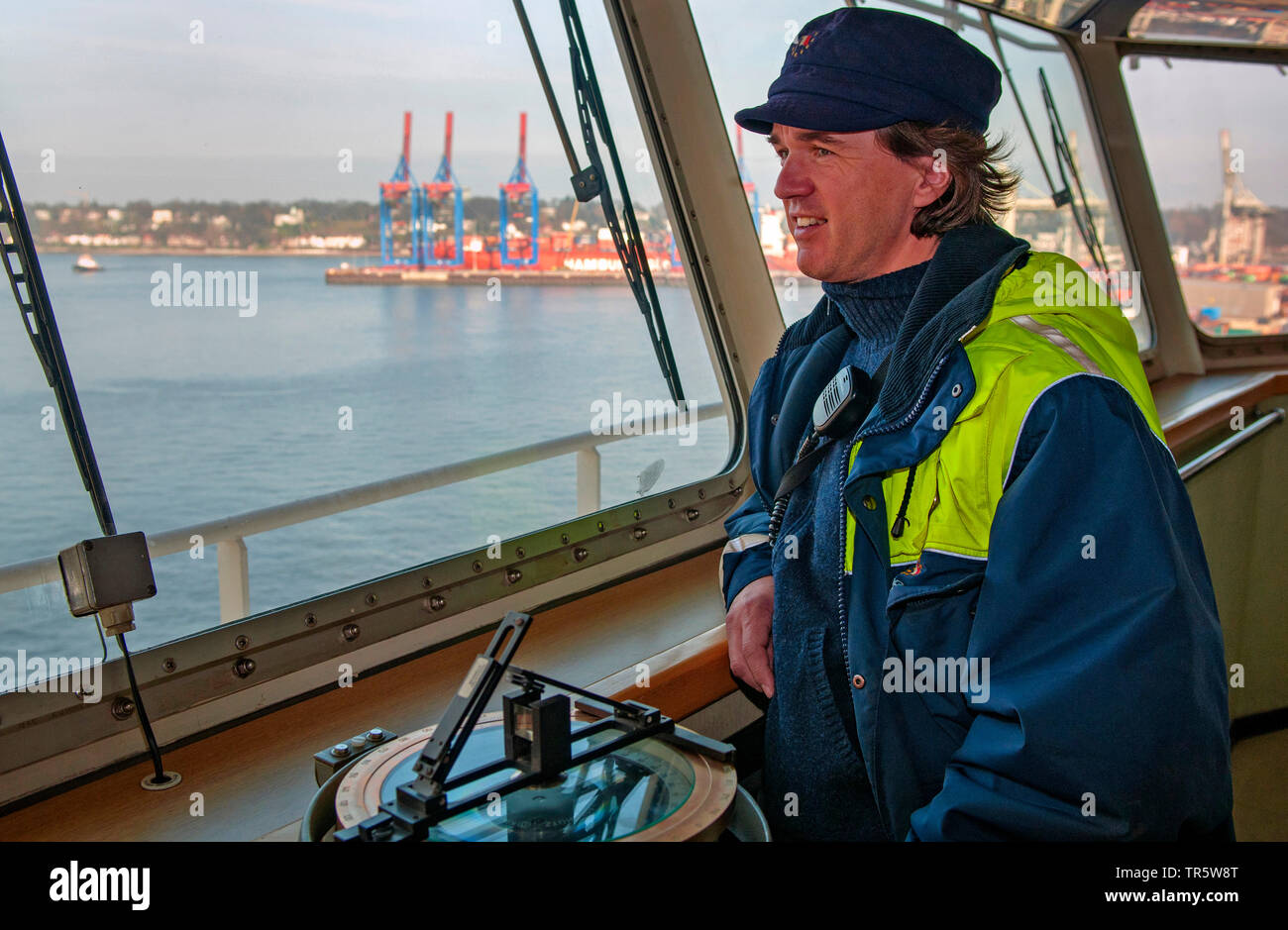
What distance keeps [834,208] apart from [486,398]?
80.4ft

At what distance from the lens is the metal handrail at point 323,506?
1577 mm

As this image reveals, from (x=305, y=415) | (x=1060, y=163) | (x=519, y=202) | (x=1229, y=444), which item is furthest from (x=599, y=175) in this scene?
(x=305, y=415)

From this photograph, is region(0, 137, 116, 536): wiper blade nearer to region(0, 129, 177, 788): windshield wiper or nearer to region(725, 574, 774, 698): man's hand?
region(0, 129, 177, 788): windshield wiper

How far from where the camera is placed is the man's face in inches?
55.1

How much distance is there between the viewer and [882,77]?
135 centimetres

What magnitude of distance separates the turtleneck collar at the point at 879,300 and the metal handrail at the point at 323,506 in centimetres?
95

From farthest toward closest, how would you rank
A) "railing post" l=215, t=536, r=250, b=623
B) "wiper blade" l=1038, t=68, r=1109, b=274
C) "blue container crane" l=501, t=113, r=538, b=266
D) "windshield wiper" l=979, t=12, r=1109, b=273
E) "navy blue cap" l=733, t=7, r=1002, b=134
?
"wiper blade" l=1038, t=68, r=1109, b=274, "windshield wiper" l=979, t=12, r=1109, b=273, "blue container crane" l=501, t=113, r=538, b=266, "railing post" l=215, t=536, r=250, b=623, "navy blue cap" l=733, t=7, r=1002, b=134

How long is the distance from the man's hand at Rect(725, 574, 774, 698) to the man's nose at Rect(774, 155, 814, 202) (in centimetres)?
58

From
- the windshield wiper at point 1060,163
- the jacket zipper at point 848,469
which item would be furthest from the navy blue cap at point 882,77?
the windshield wiper at point 1060,163

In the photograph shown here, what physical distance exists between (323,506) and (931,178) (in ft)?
3.78

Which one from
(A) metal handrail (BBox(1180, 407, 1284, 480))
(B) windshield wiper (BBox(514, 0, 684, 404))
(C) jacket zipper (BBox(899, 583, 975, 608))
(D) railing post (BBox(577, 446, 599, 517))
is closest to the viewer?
(C) jacket zipper (BBox(899, 583, 975, 608))

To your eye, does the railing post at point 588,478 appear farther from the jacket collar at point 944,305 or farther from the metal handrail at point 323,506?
the jacket collar at point 944,305

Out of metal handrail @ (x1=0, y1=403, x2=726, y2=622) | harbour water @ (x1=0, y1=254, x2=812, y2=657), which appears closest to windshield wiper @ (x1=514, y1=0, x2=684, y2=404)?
harbour water @ (x1=0, y1=254, x2=812, y2=657)

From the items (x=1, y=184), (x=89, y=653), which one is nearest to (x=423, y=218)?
(x=1, y=184)
